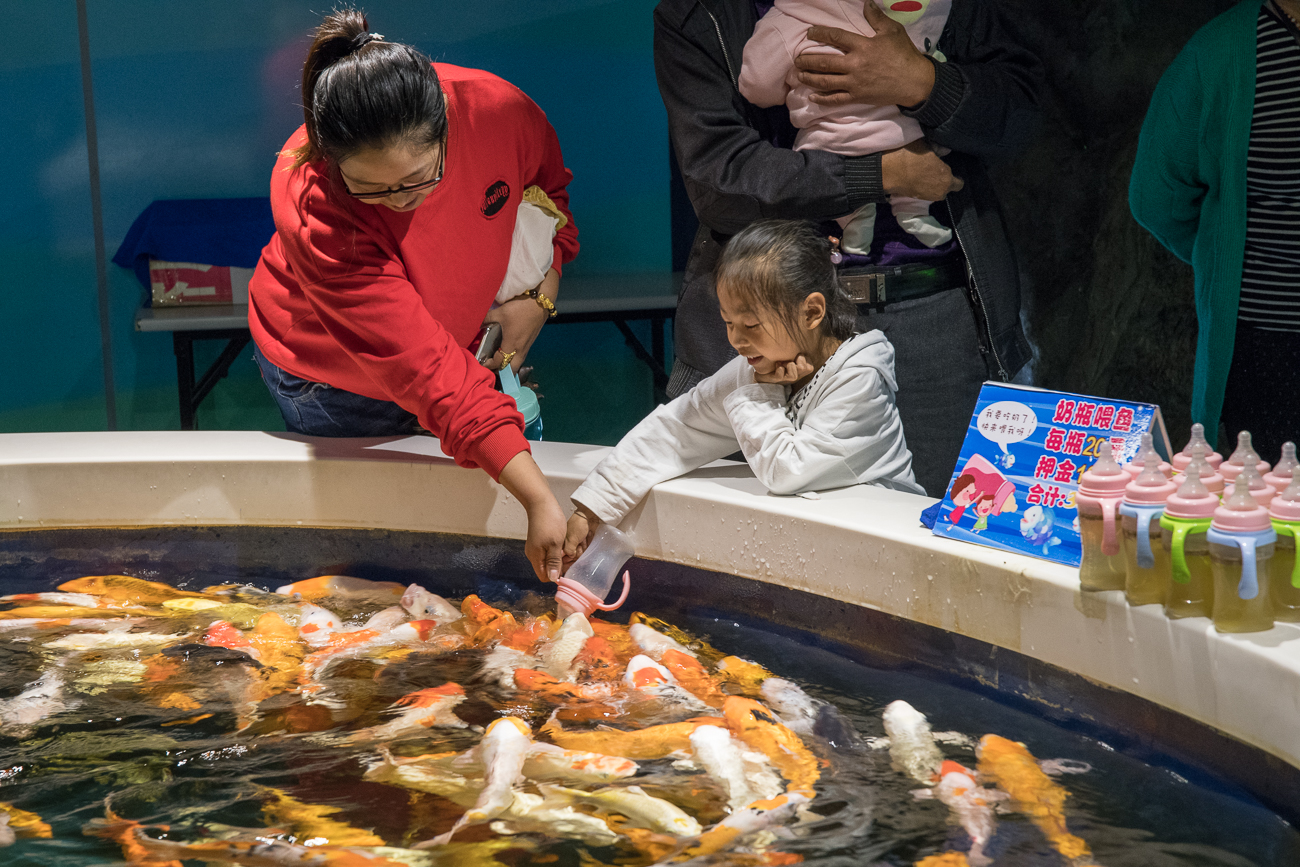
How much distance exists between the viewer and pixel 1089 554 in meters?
1.43

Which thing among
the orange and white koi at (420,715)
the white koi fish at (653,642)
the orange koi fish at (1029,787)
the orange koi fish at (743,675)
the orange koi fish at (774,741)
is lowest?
the orange and white koi at (420,715)

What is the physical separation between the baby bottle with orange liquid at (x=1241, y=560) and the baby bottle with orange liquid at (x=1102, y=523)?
0.39 ft

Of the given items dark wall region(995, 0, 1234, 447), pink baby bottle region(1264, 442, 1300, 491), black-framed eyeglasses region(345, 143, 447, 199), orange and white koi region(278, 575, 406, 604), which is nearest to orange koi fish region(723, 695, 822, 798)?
pink baby bottle region(1264, 442, 1300, 491)

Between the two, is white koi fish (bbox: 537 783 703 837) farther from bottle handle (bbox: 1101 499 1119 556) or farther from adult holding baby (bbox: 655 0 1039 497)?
adult holding baby (bbox: 655 0 1039 497)

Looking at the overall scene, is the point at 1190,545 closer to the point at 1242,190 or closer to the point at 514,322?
the point at 1242,190

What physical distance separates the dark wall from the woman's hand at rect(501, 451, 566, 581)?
168 cm

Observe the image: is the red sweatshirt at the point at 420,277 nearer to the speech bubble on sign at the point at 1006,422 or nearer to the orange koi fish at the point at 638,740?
the orange koi fish at the point at 638,740

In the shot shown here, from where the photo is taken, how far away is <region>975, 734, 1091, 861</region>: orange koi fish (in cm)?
121

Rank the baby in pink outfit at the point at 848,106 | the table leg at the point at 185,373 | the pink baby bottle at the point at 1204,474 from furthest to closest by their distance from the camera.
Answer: the table leg at the point at 185,373 → the baby in pink outfit at the point at 848,106 → the pink baby bottle at the point at 1204,474

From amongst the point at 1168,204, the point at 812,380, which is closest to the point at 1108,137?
the point at 1168,204

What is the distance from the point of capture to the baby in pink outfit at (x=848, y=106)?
2012 mm

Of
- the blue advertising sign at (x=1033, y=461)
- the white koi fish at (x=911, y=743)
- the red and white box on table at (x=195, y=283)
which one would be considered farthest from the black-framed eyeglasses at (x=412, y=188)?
the red and white box on table at (x=195, y=283)

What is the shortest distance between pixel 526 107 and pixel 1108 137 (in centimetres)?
156

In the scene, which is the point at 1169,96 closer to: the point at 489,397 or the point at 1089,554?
the point at 1089,554
